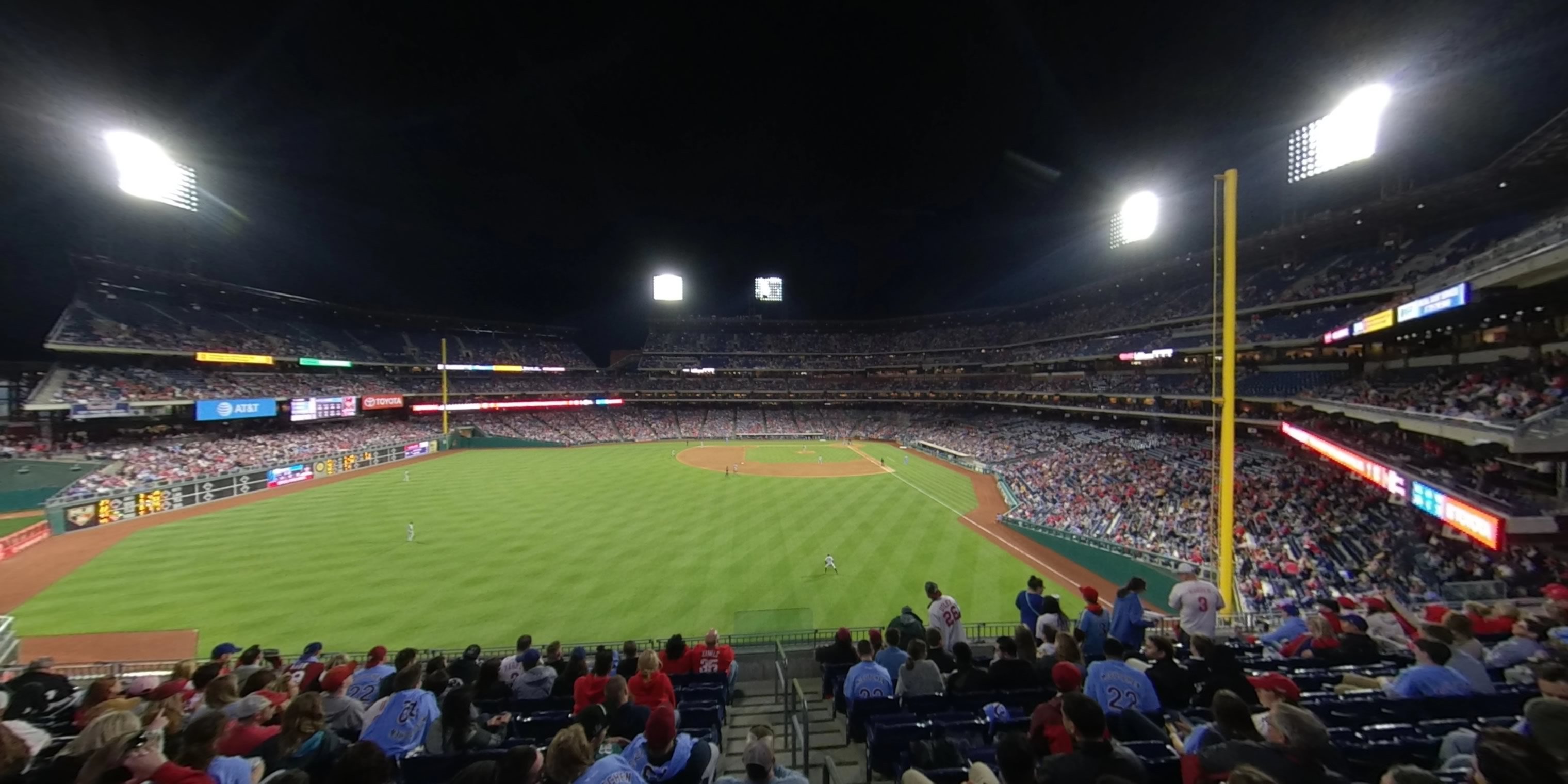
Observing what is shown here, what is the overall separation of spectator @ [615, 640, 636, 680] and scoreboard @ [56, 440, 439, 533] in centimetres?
3415

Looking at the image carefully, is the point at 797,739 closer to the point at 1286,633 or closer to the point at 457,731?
the point at 457,731

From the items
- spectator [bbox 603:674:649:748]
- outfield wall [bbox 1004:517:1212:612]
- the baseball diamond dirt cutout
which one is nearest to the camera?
spectator [bbox 603:674:649:748]

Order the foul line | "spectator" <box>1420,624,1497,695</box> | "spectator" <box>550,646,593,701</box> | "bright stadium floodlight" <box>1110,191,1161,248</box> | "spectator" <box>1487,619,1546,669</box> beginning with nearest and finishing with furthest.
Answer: "spectator" <box>1420,624,1497,695</box> < "spectator" <box>1487,619,1546,669</box> < "spectator" <box>550,646,593,701</box> < the foul line < "bright stadium floodlight" <box>1110,191,1161,248</box>

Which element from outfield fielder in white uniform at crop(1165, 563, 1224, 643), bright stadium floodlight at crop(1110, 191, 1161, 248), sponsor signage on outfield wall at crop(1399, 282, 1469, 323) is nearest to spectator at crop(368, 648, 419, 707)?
outfield fielder in white uniform at crop(1165, 563, 1224, 643)

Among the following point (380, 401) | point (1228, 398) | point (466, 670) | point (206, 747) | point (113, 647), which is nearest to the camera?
point (206, 747)

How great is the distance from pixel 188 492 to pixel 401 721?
124 feet

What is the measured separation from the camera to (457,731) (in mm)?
4824

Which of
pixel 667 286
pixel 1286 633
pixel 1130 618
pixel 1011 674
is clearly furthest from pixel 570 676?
pixel 667 286

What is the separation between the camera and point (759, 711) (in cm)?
820

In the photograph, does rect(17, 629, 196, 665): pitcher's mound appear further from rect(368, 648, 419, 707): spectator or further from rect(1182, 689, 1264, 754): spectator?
rect(1182, 689, 1264, 754): spectator

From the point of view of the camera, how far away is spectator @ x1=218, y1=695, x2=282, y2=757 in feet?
15.3

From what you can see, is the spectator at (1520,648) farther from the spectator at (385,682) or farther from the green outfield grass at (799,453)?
the green outfield grass at (799,453)

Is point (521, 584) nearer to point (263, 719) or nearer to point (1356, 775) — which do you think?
point (263, 719)

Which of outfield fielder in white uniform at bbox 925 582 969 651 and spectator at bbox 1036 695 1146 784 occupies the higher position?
spectator at bbox 1036 695 1146 784
